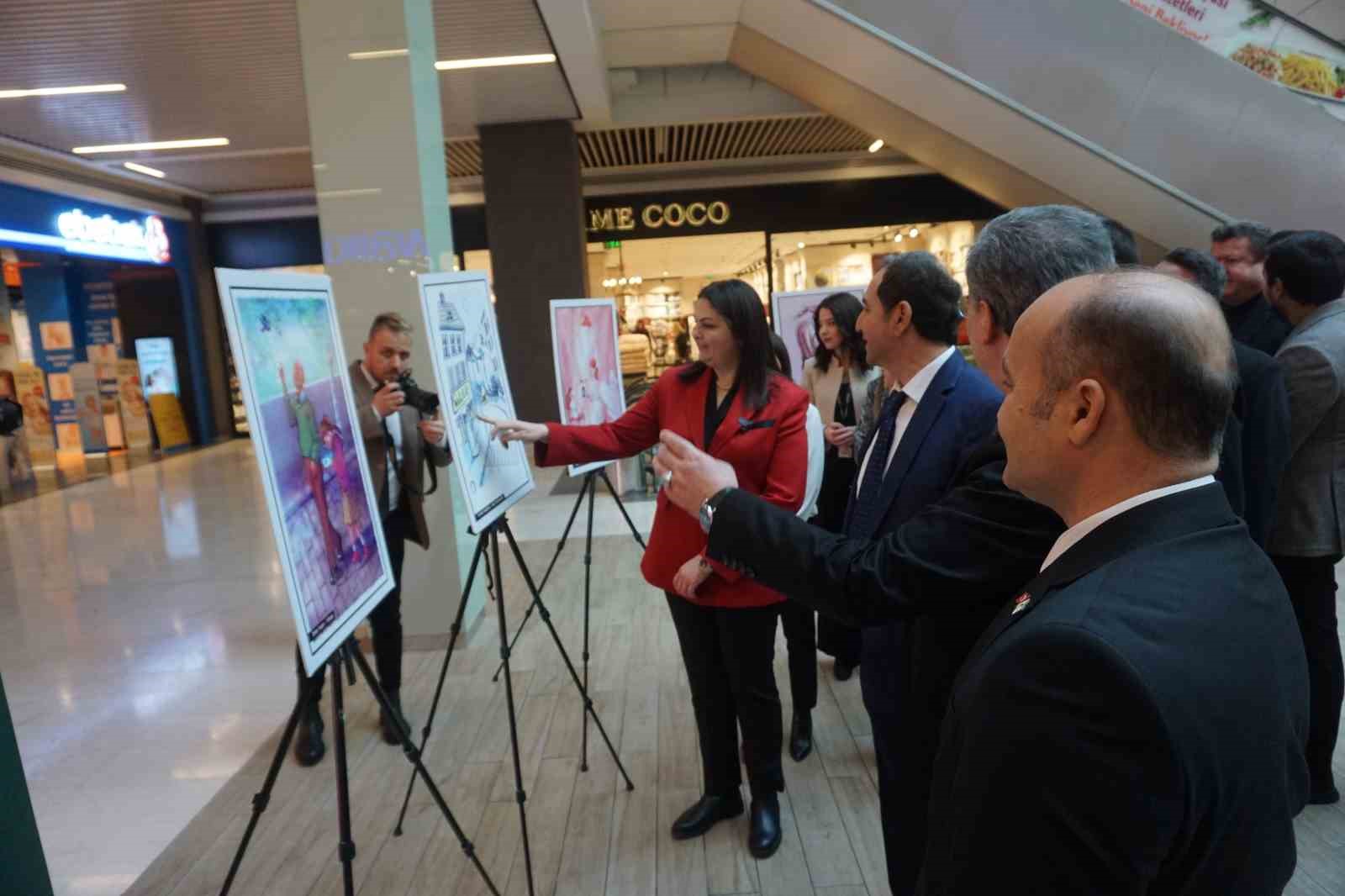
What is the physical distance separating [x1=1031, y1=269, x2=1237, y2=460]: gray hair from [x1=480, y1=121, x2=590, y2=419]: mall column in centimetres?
860

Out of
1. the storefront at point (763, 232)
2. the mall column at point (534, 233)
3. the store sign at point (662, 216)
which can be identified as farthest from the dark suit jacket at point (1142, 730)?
the store sign at point (662, 216)

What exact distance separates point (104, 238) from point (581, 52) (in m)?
8.70

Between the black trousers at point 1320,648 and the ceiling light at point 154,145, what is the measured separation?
10.7 meters

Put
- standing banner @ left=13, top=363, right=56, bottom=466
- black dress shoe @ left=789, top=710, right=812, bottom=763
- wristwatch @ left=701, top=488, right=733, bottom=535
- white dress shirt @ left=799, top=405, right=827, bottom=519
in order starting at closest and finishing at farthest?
wristwatch @ left=701, top=488, right=733, bottom=535 < white dress shirt @ left=799, top=405, right=827, bottom=519 < black dress shoe @ left=789, top=710, right=812, bottom=763 < standing banner @ left=13, top=363, right=56, bottom=466

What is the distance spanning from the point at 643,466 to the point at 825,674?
4.39 m

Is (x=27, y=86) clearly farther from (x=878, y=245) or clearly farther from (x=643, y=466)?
(x=878, y=245)

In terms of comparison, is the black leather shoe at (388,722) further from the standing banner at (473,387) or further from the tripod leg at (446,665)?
the standing banner at (473,387)

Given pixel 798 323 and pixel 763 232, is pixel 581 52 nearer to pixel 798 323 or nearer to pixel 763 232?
pixel 798 323

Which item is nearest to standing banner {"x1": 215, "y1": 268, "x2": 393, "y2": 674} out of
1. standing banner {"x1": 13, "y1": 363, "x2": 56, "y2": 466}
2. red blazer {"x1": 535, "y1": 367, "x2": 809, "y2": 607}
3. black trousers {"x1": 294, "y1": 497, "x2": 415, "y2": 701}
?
red blazer {"x1": 535, "y1": 367, "x2": 809, "y2": 607}

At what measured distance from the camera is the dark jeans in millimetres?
3273

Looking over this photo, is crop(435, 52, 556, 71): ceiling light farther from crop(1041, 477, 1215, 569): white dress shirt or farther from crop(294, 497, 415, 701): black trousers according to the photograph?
crop(1041, 477, 1215, 569): white dress shirt

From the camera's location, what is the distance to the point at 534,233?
31.0ft

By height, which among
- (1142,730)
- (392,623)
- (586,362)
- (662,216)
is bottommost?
(392,623)

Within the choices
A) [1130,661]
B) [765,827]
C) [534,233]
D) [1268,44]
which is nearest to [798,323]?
[765,827]
